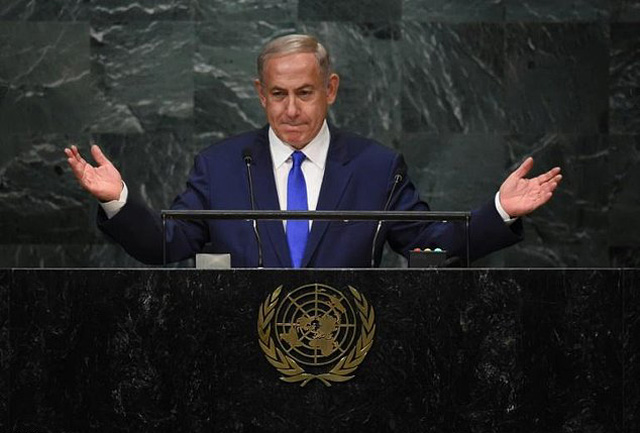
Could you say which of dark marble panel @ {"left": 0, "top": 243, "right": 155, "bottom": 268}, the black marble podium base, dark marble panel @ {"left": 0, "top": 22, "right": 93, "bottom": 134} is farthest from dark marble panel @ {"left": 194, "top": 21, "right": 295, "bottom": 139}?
the black marble podium base

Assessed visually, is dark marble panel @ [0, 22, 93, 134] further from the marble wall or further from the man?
the man

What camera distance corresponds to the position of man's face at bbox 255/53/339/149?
478 centimetres

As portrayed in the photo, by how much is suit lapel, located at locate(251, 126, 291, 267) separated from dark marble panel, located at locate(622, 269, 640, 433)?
138cm

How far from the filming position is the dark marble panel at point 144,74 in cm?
662

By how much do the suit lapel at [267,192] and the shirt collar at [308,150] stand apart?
2cm

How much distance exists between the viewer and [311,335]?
340 cm

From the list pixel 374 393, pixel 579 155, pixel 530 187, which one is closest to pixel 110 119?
pixel 579 155

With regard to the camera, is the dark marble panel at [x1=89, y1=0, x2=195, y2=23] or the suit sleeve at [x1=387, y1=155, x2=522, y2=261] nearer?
the suit sleeve at [x1=387, y1=155, x2=522, y2=261]

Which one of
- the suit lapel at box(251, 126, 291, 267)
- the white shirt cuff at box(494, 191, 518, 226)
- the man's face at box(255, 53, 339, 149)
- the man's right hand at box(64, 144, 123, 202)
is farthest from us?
the man's face at box(255, 53, 339, 149)

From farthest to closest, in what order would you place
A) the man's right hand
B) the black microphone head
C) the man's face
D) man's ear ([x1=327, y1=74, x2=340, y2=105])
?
man's ear ([x1=327, y1=74, x2=340, y2=105]), the man's face, the black microphone head, the man's right hand

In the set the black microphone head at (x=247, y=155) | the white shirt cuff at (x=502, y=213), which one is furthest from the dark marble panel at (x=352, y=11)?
the white shirt cuff at (x=502, y=213)

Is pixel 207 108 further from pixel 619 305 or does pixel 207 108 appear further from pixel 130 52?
pixel 619 305

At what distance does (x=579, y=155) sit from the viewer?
262 inches

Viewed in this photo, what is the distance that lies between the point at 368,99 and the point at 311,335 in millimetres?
3361
